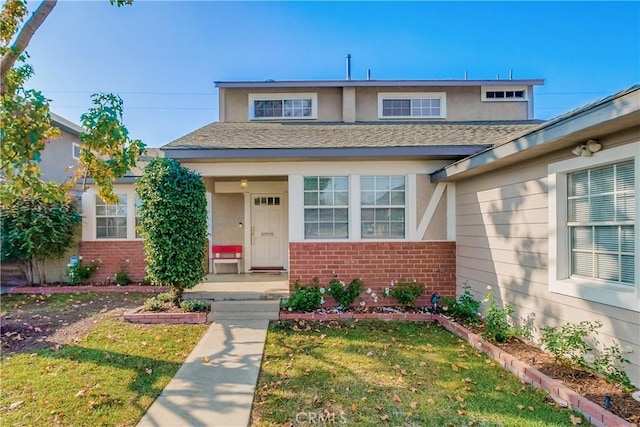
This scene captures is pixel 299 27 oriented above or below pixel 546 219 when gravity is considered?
above

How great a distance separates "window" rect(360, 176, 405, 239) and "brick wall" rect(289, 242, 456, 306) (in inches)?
11.2

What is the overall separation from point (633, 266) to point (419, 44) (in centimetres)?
896

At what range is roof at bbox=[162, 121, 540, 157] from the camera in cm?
651

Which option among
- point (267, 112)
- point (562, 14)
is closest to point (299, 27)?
point (267, 112)

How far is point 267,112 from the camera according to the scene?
33.4ft

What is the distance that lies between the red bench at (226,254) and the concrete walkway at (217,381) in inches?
121

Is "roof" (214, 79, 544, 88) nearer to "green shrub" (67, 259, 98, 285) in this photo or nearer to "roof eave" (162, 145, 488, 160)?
"roof eave" (162, 145, 488, 160)

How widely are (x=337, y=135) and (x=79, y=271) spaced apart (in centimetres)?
754

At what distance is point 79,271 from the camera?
8.19 m

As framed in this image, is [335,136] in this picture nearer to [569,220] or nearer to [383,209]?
[383,209]

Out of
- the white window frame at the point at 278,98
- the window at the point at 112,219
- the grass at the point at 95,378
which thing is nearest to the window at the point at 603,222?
the grass at the point at 95,378

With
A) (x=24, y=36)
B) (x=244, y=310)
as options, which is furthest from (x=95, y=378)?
(x=24, y=36)

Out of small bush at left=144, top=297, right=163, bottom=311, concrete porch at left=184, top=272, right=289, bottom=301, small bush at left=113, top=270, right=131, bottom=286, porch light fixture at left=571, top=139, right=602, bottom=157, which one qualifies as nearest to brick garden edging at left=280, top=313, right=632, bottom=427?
concrete porch at left=184, top=272, right=289, bottom=301

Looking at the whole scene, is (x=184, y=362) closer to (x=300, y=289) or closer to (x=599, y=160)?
(x=300, y=289)
